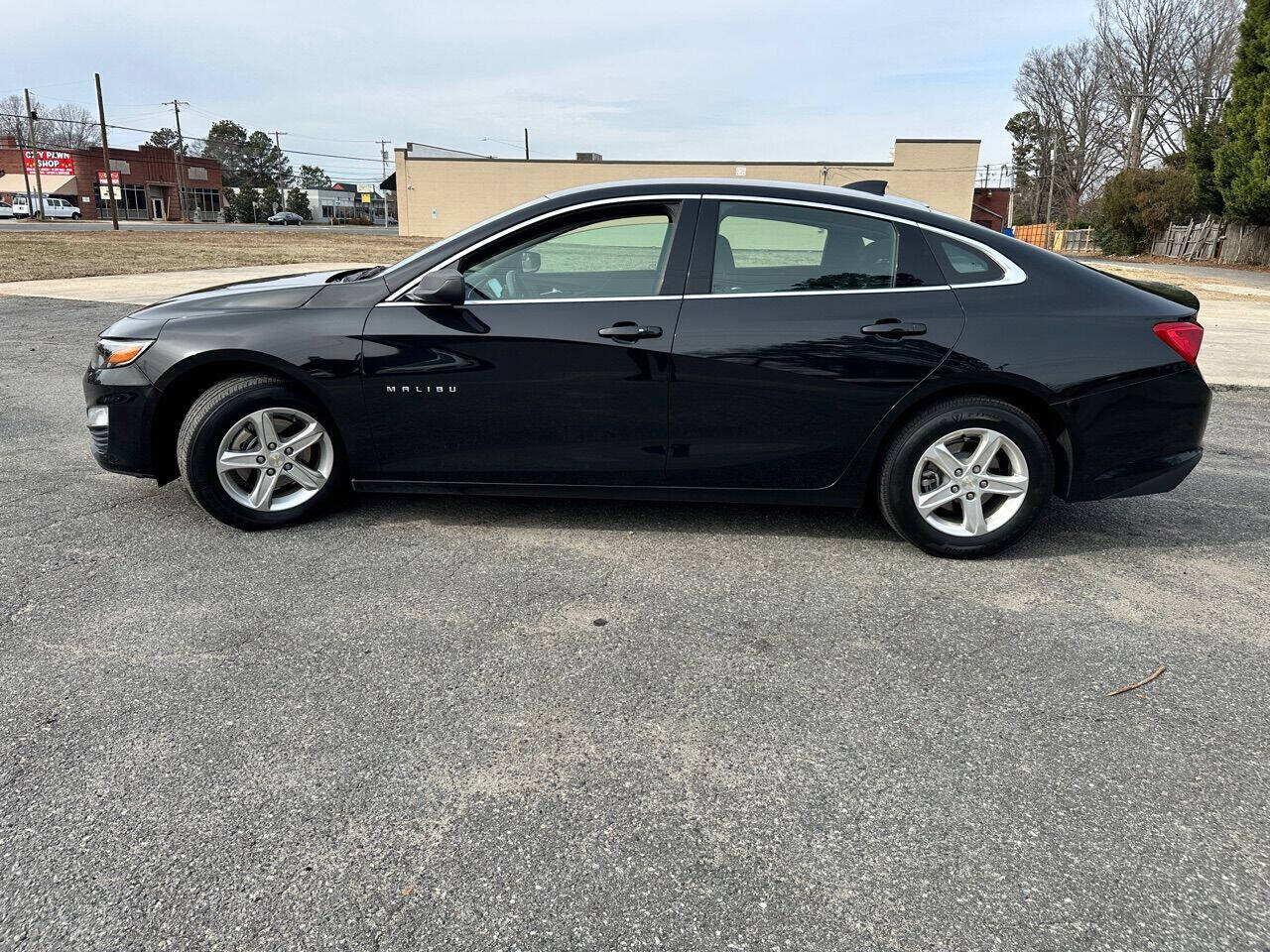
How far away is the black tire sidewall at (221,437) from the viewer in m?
4.15

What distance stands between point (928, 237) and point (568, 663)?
8.03 ft

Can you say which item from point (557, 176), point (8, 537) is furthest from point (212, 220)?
point (8, 537)

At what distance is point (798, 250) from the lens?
409 cm

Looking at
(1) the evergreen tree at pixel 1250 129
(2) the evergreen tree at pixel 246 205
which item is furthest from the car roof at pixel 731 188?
(2) the evergreen tree at pixel 246 205

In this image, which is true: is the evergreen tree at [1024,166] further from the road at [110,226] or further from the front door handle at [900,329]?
the front door handle at [900,329]

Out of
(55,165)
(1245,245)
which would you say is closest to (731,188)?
(1245,245)

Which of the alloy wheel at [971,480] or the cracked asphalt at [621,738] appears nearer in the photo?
the cracked asphalt at [621,738]

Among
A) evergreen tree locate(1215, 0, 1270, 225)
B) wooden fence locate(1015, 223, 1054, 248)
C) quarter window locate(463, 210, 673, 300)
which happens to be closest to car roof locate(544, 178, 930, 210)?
quarter window locate(463, 210, 673, 300)

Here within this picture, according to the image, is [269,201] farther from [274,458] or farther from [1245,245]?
[274,458]

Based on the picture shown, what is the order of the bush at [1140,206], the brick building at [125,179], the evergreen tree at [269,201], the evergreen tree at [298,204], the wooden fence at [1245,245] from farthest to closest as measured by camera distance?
the evergreen tree at [298,204] < the evergreen tree at [269,201] < the brick building at [125,179] < the bush at [1140,206] < the wooden fence at [1245,245]

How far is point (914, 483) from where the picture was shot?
13.2 ft

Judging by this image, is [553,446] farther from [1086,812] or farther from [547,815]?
[1086,812]

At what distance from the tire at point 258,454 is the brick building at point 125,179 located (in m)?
88.6

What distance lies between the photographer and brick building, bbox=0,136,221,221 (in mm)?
79375
